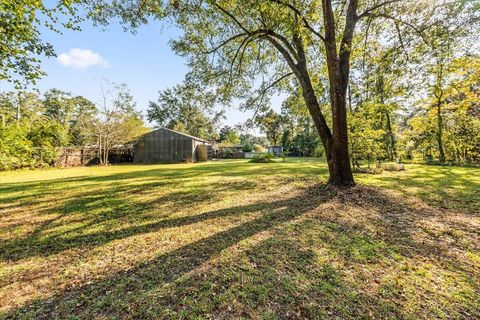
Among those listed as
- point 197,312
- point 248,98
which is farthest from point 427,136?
point 197,312

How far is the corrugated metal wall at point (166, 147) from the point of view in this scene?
72.4ft

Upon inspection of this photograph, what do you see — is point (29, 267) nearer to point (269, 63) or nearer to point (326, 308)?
point (326, 308)

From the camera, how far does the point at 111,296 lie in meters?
1.96

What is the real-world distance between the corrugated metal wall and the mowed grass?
17.0 meters

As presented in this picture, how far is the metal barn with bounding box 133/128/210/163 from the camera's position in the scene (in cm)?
2206

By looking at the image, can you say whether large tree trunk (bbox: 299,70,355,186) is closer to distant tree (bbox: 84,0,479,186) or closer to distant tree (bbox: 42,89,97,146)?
distant tree (bbox: 84,0,479,186)

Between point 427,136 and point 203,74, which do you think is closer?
point 203,74

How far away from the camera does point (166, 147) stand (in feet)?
72.7

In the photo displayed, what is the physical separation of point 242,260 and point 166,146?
21.1 m

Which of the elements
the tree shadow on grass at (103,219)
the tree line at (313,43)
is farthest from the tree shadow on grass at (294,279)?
the tree line at (313,43)

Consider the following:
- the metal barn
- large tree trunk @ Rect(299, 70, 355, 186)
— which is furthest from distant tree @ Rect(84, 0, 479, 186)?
the metal barn

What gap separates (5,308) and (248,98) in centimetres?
841

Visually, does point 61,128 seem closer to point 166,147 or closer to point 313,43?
point 166,147

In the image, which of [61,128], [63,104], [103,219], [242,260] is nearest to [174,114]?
[63,104]
